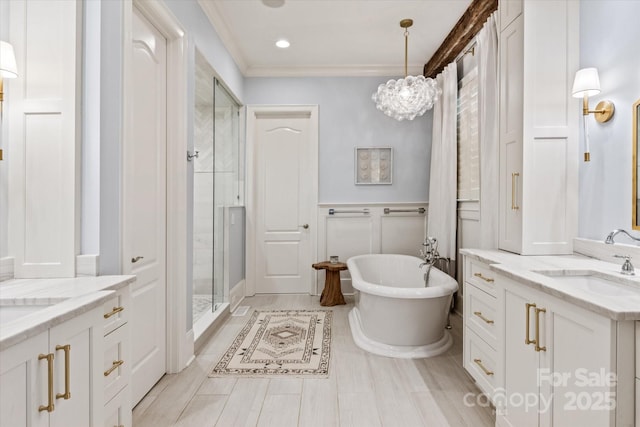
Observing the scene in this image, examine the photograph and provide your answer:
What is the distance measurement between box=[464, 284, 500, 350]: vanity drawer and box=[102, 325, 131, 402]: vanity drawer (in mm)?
1752

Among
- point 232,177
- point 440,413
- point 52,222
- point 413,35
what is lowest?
point 440,413

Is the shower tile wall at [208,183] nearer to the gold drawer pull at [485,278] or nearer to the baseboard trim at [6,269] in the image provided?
the baseboard trim at [6,269]

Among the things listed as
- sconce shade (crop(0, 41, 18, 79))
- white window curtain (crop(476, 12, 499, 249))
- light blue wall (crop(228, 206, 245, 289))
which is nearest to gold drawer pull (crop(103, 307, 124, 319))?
sconce shade (crop(0, 41, 18, 79))

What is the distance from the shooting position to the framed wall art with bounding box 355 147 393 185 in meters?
4.34

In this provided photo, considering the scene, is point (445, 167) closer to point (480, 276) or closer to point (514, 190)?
point (514, 190)

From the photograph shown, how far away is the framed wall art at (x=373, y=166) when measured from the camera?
14.2 ft

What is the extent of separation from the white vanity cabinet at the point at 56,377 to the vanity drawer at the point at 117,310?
10 cm

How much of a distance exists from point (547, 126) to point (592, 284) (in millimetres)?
1003

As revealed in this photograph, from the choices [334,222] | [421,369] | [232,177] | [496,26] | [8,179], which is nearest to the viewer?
[8,179]

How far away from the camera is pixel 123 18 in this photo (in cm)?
163

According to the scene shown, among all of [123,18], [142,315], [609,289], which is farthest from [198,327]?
[609,289]

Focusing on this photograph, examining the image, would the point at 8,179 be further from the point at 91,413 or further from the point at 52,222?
the point at 91,413

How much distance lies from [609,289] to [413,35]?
9.53 ft

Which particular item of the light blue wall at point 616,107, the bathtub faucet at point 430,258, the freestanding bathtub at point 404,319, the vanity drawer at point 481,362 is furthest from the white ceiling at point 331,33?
the vanity drawer at point 481,362
